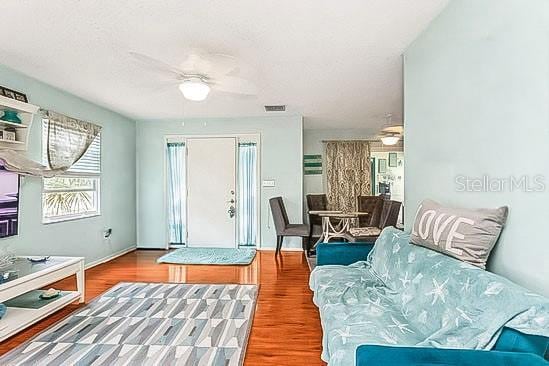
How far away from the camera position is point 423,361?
1080 mm

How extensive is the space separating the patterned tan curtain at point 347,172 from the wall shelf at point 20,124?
5416 millimetres

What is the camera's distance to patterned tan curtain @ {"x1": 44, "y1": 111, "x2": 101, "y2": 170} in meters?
4.01

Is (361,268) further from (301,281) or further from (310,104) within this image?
(310,104)

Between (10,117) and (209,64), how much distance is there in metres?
1.99

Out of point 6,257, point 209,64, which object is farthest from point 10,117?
point 209,64

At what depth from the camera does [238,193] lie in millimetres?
6066

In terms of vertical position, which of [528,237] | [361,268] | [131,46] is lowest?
[361,268]

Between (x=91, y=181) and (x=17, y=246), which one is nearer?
(x=17, y=246)

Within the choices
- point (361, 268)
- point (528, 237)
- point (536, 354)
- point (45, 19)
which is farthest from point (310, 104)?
point (536, 354)

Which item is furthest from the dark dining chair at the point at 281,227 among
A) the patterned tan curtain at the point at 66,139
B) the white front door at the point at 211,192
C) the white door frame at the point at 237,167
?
the patterned tan curtain at the point at 66,139

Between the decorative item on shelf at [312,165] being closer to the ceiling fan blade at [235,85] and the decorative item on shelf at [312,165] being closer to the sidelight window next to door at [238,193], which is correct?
the sidelight window next to door at [238,193]

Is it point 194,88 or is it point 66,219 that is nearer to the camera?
point 194,88

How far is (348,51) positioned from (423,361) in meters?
2.57

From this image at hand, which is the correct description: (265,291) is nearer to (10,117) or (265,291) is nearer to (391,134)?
(10,117)
